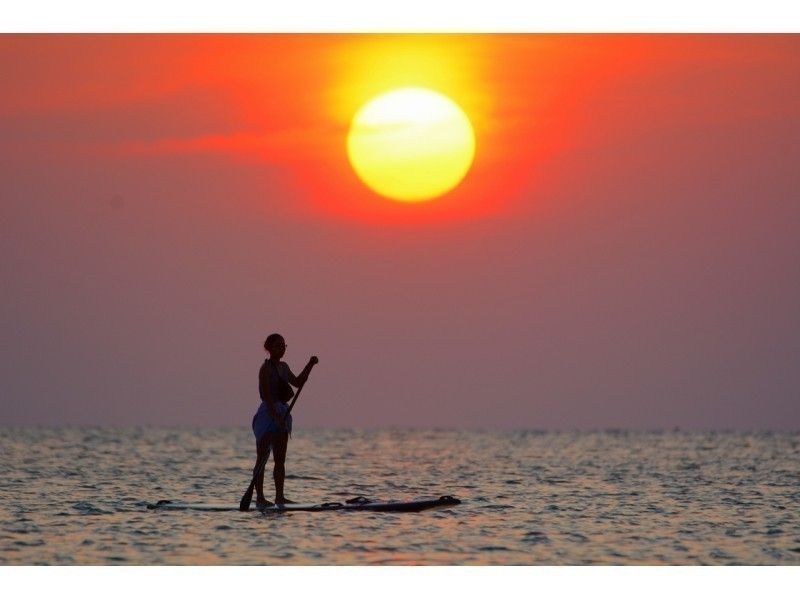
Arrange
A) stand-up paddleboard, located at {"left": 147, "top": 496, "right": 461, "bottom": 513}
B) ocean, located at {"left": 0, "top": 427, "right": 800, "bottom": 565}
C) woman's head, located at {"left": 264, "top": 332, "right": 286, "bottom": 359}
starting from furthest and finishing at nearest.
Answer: stand-up paddleboard, located at {"left": 147, "top": 496, "right": 461, "bottom": 513} < woman's head, located at {"left": 264, "top": 332, "right": 286, "bottom": 359} < ocean, located at {"left": 0, "top": 427, "right": 800, "bottom": 565}

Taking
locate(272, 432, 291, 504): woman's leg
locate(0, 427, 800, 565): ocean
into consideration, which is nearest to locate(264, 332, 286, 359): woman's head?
locate(272, 432, 291, 504): woman's leg

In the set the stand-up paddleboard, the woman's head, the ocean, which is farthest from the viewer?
the stand-up paddleboard

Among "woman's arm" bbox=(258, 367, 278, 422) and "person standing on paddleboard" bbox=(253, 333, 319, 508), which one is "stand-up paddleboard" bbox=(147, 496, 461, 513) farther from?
"woman's arm" bbox=(258, 367, 278, 422)

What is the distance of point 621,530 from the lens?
23344 millimetres

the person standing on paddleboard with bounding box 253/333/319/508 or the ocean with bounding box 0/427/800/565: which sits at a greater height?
the person standing on paddleboard with bounding box 253/333/319/508

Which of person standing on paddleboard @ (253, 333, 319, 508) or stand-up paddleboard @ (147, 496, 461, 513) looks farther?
stand-up paddleboard @ (147, 496, 461, 513)

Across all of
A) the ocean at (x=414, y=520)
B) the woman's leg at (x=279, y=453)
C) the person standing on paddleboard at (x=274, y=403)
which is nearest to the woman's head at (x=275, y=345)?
the person standing on paddleboard at (x=274, y=403)

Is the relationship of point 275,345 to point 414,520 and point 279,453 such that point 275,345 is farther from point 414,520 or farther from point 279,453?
Answer: point 414,520

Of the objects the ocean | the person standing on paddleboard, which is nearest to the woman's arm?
the person standing on paddleboard

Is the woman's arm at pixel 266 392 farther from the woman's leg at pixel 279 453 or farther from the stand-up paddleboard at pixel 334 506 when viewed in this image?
the stand-up paddleboard at pixel 334 506

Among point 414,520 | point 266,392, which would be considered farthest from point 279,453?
point 414,520

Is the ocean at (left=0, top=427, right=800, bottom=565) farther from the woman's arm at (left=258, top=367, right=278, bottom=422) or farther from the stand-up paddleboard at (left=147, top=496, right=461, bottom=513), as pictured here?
the woman's arm at (left=258, top=367, right=278, bottom=422)

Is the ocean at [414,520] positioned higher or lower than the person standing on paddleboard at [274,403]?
lower
